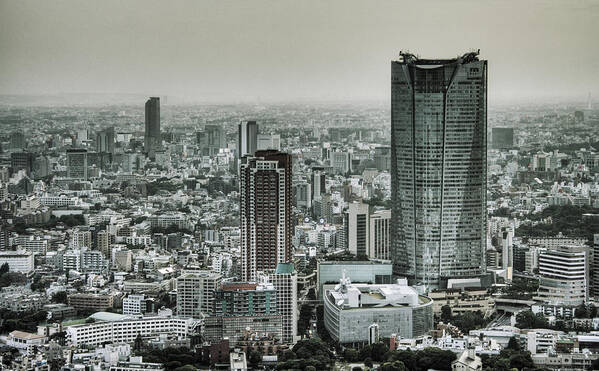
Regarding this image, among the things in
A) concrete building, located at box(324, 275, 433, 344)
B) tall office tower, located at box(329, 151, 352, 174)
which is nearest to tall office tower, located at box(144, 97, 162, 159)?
tall office tower, located at box(329, 151, 352, 174)

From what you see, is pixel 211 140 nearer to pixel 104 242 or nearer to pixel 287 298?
pixel 104 242

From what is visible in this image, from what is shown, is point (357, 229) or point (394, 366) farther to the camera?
point (357, 229)

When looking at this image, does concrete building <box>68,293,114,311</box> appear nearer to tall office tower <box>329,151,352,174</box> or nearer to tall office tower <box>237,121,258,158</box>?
tall office tower <box>237,121,258,158</box>

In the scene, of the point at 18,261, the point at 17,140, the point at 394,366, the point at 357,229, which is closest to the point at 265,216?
the point at 357,229

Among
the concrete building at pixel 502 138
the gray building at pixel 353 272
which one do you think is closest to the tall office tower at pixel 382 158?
the concrete building at pixel 502 138

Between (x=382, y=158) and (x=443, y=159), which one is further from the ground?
(x=443, y=159)

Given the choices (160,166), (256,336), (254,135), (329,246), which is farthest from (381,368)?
(160,166)

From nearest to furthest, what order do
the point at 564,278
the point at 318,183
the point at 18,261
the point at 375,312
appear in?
the point at 375,312, the point at 564,278, the point at 18,261, the point at 318,183
